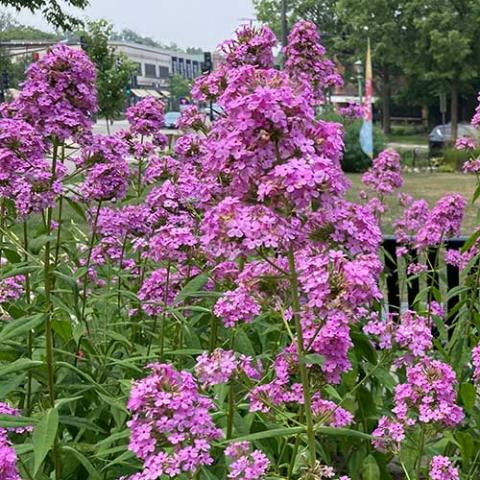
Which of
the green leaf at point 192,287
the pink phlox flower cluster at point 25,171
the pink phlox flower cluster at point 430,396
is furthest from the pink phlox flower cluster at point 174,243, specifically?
the pink phlox flower cluster at point 430,396

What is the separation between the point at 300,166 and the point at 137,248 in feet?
5.84

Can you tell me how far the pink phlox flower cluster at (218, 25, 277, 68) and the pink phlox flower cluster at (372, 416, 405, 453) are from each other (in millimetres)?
1369

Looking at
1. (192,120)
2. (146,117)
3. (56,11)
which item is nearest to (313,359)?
(192,120)

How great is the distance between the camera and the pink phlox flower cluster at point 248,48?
2.94 m

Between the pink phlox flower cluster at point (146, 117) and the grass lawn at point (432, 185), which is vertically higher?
the pink phlox flower cluster at point (146, 117)

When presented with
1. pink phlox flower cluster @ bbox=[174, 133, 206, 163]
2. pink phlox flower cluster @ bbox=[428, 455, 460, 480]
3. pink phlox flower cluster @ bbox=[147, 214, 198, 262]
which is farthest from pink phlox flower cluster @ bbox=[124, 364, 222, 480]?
pink phlox flower cluster @ bbox=[174, 133, 206, 163]

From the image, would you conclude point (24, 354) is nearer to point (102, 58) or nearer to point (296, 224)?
point (296, 224)

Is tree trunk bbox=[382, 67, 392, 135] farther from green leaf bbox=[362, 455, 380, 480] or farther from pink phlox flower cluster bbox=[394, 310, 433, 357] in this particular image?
pink phlox flower cluster bbox=[394, 310, 433, 357]

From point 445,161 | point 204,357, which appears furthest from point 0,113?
point 445,161

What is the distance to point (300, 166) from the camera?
175 centimetres

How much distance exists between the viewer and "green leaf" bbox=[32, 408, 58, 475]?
6.60 feet

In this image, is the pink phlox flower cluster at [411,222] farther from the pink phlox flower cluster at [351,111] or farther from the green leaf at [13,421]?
the green leaf at [13,421]

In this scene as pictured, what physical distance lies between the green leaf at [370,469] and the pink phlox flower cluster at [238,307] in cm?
102

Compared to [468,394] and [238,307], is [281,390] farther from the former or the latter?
[468,394]
